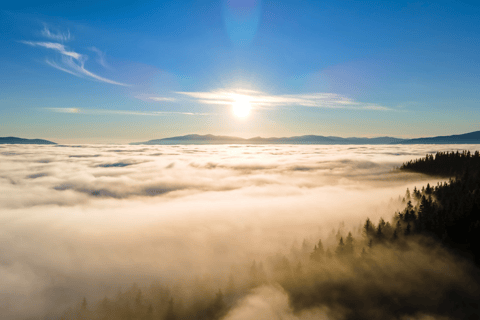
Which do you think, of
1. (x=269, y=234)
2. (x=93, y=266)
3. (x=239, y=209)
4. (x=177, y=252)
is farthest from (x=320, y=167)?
(x=93, y=266)

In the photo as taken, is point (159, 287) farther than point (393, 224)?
No

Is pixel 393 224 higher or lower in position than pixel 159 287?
higher

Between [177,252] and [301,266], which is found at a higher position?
[301,266]

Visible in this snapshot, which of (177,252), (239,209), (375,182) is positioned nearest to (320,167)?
(375,182)

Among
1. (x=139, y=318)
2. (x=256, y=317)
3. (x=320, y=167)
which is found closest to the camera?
(x=256, y=317)

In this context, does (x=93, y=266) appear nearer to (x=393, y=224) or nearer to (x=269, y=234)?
(x=269, y=234)

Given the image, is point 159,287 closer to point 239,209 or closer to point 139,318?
point 139,318

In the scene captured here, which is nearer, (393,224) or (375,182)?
(393,224)

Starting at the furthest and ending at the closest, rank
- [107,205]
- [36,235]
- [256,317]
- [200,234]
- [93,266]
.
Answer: [107,205] < [36,235] < [200,234] < [93,266] < [256,317]

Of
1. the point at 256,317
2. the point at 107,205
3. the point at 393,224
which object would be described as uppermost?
the point at 393,224
